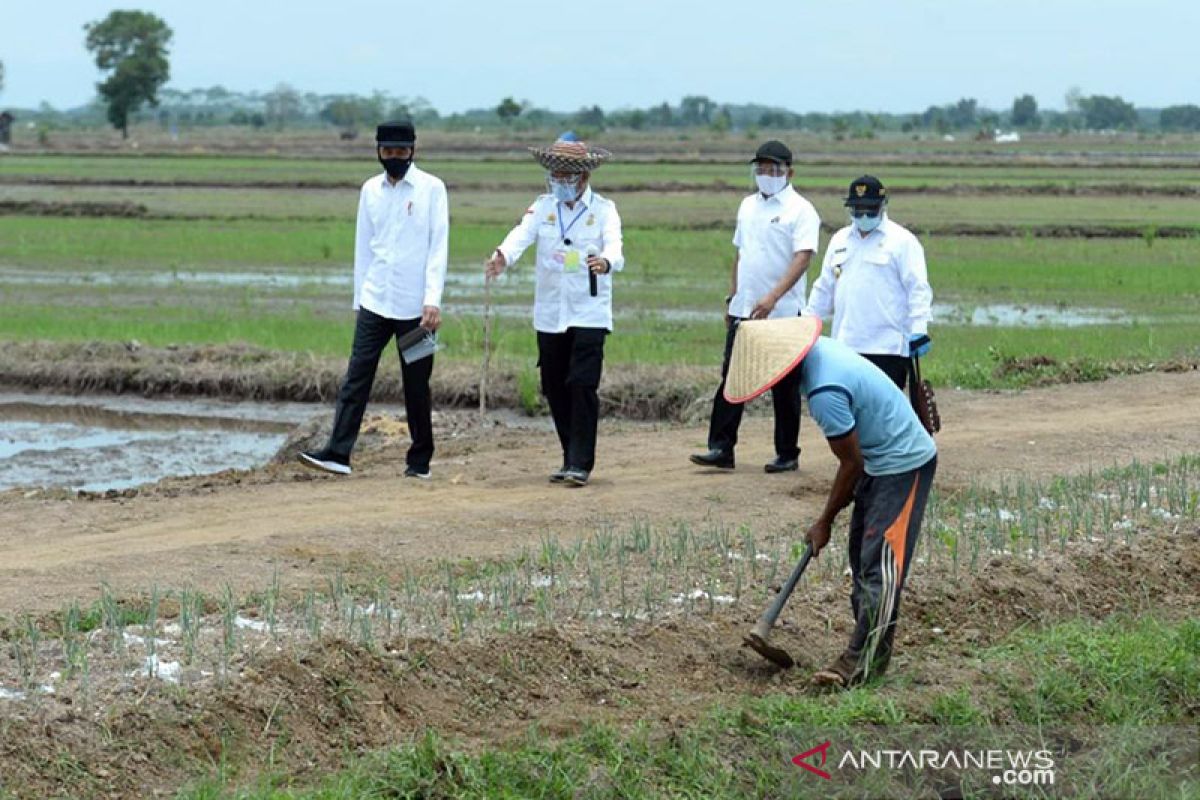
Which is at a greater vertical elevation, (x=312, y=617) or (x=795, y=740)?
(x=312, y=617)

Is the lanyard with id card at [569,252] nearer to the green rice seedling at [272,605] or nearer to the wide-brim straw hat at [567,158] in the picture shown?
the wide-brim straw hat at [567,158]

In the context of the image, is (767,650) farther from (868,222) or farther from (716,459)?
(716,459)

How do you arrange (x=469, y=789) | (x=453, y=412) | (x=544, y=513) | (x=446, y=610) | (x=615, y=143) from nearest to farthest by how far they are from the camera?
1. (x=469, y=789)
2. (x=446, y=610)
3. (x=544, y=513)
4. (x=453, y=412)
5. (x=615, y=143)

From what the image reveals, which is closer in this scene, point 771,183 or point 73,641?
point 73,641

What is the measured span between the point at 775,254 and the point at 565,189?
4.18 ft

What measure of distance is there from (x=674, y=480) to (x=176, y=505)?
9.08ft

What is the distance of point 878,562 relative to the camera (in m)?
7.03

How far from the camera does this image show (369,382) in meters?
10.7

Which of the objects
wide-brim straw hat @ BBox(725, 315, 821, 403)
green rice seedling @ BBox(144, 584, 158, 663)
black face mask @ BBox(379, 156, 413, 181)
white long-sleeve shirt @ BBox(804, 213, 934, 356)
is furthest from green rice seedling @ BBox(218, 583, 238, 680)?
white long-sleeve shirt @ BBox(804, 213, 934, 356)

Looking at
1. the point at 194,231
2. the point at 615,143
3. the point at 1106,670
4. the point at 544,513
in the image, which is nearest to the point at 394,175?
the point at 544,513

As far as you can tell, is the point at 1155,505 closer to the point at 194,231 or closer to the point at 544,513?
the point at 544,513

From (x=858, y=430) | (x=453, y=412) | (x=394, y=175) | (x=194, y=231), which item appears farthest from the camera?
(x=194, y=231)

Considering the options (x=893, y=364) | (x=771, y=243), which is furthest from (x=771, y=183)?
(x=893, y=364)

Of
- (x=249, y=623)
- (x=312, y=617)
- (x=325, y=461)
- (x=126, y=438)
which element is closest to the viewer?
(x=312, y=617)
